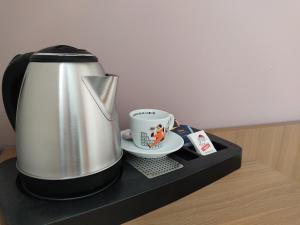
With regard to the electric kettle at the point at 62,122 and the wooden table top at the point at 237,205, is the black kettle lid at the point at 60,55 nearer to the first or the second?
the electric kettle at the point at 62,122

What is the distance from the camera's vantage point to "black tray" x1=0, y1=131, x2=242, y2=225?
332 millimetres

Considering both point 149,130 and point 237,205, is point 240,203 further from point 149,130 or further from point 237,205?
point 149,130

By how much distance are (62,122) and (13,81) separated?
0.43 feet

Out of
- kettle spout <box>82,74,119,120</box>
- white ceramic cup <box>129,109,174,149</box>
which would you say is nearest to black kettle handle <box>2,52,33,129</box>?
kettle spout <box>82,74,119,120</box>

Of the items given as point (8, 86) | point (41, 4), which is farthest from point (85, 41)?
point (8, 86)

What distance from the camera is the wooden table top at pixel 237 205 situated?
1.30 ft

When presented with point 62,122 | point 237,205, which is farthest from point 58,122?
point 237,205

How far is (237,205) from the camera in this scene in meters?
0.43

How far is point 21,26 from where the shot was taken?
55 cm

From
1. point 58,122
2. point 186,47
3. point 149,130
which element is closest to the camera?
point 58,122

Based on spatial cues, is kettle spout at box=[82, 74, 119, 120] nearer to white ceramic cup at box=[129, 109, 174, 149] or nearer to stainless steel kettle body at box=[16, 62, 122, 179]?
stainless steel kettle body at box=[16, 62, 122, 179]

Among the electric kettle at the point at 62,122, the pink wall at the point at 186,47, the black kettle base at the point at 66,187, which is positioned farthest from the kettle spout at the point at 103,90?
the pink wall at the point at 186,47

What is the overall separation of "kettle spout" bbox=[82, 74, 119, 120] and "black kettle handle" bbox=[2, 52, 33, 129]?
4.3 inches

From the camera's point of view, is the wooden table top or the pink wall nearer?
the wooden table top
